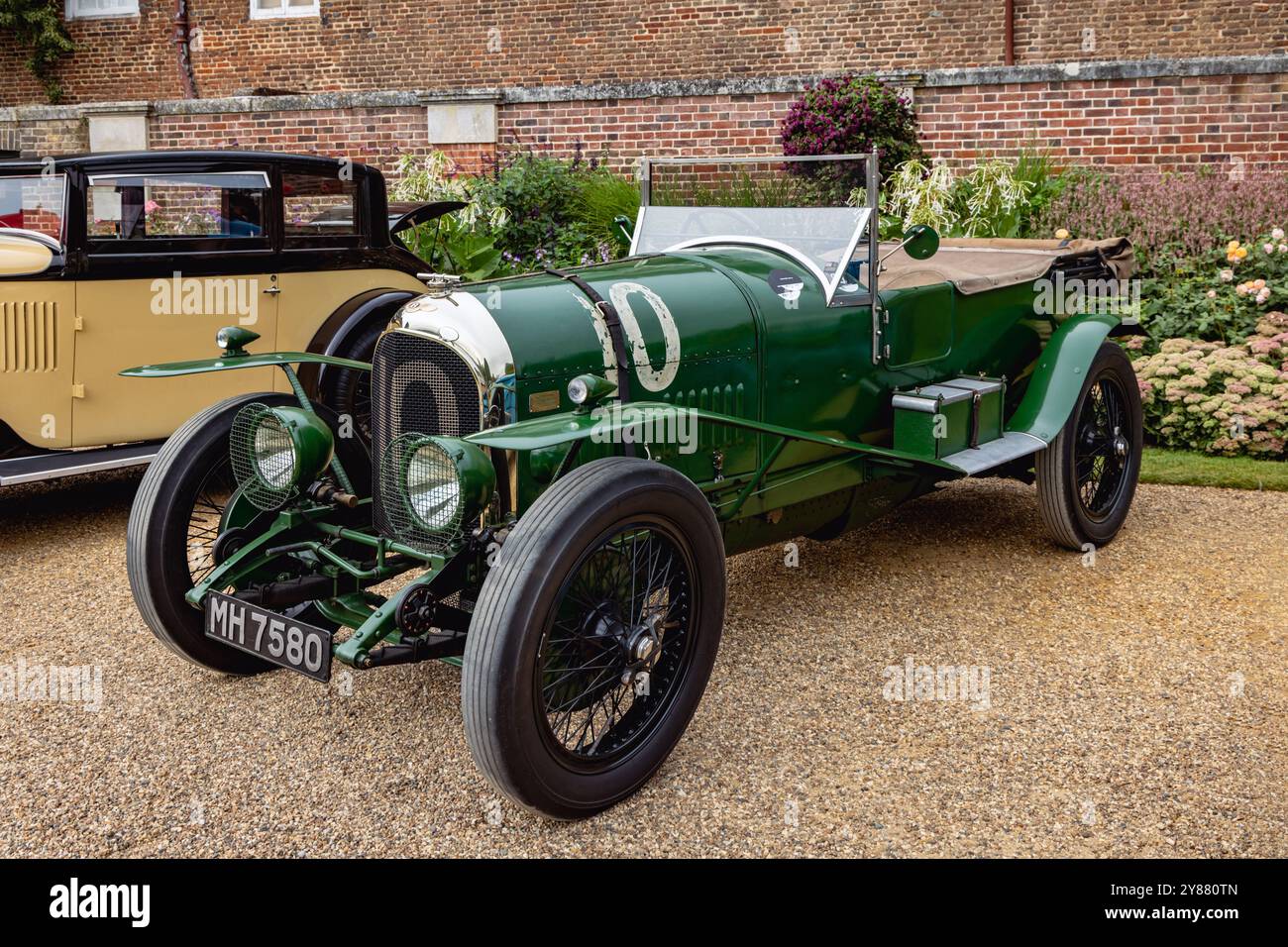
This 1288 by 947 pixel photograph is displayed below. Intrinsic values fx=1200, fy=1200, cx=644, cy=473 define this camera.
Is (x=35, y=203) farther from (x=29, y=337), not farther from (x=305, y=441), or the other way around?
(x=305, y=441)

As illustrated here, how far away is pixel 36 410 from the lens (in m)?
5.90

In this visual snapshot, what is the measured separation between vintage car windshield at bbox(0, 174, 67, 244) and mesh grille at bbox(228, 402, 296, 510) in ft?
8.36

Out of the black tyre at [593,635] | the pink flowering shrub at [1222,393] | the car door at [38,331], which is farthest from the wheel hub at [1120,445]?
the car door at [38,331]

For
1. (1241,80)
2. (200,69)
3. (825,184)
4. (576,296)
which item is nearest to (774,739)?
(576,296)

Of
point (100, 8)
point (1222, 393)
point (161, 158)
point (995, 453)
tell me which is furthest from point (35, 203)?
point (100, 8)

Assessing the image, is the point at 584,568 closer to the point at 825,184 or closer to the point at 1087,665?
the point at 1087,665

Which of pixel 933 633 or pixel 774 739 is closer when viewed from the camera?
pixel 774 739

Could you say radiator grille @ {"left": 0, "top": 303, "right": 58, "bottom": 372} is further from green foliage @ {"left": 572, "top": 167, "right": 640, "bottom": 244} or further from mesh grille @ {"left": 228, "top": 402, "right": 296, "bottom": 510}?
green foliage @ {"left": 572, "top": 167, "right": 640, "bottom": 244}

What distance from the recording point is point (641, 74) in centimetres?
1524

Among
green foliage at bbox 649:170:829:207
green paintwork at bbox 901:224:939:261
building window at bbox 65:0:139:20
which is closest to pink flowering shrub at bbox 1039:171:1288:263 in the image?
green foliage at bbox 649:170:829:207

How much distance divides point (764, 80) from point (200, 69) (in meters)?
9.81

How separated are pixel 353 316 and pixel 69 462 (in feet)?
5.36

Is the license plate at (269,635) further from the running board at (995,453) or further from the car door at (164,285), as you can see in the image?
the car door at (164,285)

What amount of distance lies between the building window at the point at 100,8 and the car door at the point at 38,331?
1341 centimetres
